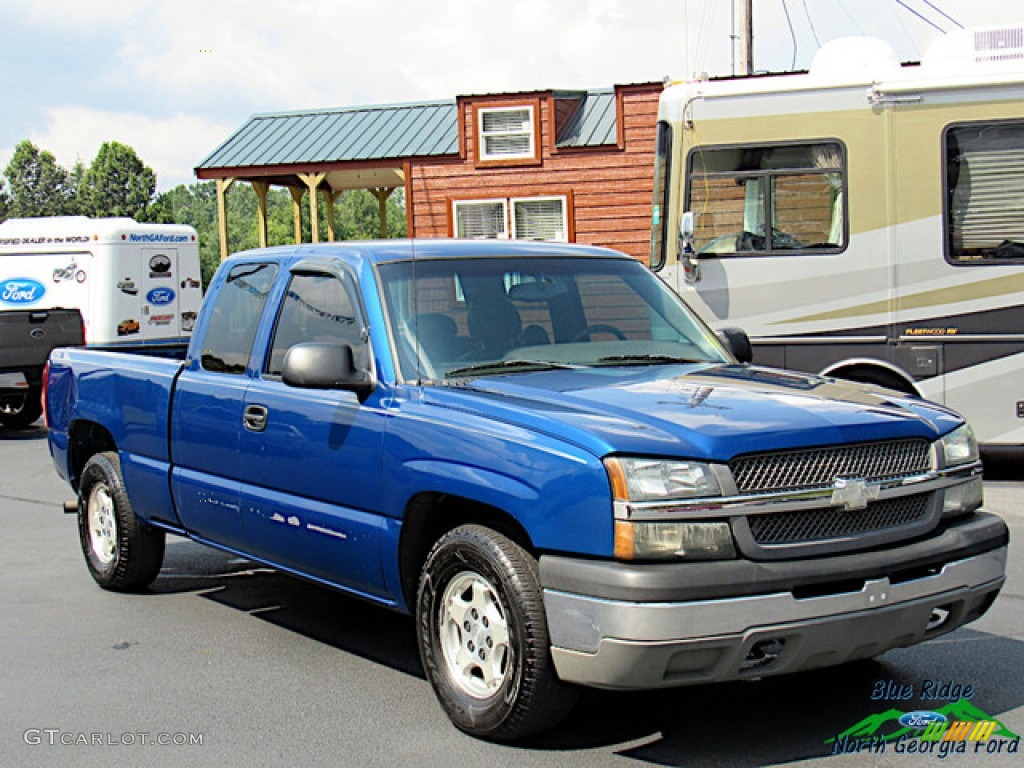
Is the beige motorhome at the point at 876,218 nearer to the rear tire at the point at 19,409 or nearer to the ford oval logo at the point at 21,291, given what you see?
the rear tire at the point at 19,409

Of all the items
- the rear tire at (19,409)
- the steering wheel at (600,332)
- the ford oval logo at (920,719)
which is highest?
the steering wheel at (600,332)

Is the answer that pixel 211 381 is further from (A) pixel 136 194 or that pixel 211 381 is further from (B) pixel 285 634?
(A) pixel 136 194

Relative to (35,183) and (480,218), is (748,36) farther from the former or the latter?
(35,183)

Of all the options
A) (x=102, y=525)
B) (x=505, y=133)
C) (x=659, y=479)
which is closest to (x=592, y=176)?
(x=505, y=133)

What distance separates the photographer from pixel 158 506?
269 inches

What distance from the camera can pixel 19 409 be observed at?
1769 centimetres

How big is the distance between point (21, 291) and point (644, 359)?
57.8 ft

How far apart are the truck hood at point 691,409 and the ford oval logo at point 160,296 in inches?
688

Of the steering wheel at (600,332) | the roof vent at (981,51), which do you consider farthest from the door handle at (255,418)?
the roof vent at (981,51)

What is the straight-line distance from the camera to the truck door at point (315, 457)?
17.3 ft

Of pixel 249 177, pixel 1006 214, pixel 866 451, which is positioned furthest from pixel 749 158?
pixel 249 177

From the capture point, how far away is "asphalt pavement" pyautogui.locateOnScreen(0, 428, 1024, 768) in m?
4.66

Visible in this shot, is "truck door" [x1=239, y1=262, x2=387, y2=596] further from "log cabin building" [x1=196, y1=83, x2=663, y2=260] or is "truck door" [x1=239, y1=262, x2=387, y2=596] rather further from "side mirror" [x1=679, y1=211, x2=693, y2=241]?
"log cabin building" [x1=196, y1=83, x2=663, y2=260]

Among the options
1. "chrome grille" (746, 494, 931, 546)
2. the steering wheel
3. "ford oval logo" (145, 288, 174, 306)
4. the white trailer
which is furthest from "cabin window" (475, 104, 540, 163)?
"chrome grille" (746, 494, 931, 546)
